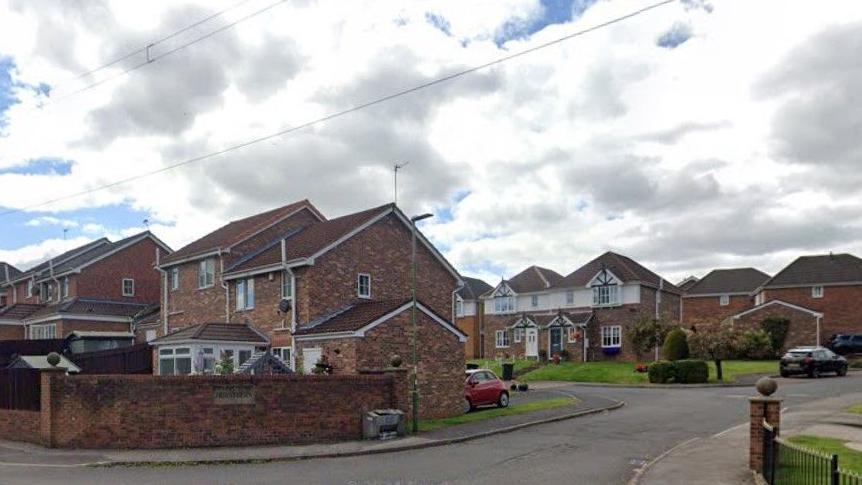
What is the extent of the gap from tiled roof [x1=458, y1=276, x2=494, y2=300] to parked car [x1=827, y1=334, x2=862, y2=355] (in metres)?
32.2

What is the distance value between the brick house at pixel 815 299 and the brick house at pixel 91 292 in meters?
37.6

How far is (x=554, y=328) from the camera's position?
59062mm

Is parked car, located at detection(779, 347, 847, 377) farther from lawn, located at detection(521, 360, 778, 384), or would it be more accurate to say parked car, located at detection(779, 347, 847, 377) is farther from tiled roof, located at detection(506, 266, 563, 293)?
tiled roof, located at detection(506, 266, 563, 293)

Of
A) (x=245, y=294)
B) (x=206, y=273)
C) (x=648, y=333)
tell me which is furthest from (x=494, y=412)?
(x=648, y=333)

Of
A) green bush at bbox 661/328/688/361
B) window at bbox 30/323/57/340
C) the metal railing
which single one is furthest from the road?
window at bbox 30/323/57/340

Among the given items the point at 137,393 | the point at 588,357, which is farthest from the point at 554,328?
the point at 137,393

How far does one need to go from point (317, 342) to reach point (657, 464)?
14.5 meters

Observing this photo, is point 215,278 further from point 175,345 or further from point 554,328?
point 554,328

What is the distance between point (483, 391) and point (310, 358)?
20.8 ft

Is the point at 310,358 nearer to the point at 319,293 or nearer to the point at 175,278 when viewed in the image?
the point at 319,293

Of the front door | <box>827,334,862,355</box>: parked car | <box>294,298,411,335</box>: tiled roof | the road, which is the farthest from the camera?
the front door

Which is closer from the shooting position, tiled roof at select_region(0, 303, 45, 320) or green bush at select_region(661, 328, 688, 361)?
green bush at select_region(661, 328, 688, 361)

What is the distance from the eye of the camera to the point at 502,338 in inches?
2522

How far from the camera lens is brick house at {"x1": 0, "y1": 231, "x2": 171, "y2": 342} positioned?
147 feet
